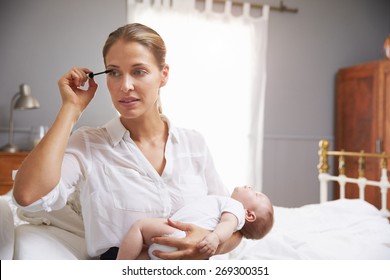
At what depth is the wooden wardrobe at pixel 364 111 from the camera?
2455 millimetres

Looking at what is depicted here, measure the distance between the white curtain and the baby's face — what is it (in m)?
1.07

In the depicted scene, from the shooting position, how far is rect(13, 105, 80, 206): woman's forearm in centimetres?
55

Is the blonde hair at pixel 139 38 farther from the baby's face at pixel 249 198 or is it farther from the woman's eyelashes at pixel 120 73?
the baby's face at pixel 249 198

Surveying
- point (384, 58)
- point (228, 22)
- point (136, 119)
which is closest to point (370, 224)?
point (136, 119)

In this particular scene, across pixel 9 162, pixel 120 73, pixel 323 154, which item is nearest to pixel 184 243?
pixel 120 73

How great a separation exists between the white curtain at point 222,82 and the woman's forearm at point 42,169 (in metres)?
1.23

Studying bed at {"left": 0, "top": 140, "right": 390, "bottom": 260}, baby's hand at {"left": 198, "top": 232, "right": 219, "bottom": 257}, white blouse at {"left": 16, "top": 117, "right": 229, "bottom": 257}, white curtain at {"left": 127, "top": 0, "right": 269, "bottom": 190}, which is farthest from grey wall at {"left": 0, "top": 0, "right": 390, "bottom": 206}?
baby's hand at {"left": 198, "top": 232, "right": 219, "bottom": 257}

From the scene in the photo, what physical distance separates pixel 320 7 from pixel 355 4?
15.2 inches

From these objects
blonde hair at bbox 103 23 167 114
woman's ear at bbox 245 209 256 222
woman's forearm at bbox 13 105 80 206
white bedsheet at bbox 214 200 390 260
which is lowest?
white bedsheet at bbox 214 200 390 260

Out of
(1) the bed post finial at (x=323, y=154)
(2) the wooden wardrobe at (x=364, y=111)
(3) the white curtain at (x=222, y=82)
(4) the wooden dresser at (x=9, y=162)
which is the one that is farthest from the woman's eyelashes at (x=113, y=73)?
(2) the wooden wardrobe at (x=364, y=111)

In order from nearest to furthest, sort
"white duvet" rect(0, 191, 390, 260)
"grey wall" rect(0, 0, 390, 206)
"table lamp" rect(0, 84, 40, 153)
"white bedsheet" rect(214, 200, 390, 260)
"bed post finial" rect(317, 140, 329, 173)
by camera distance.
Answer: "white duvet" rect(0, 191, 390, 260) → "white bedsheet" rect(214, 200, 390, 260) → "table lamp" rect(0, 84, 40, 153) → "bed post finial" rect(317, 140, 329, 173) → "grey wall" rect(0, 0, 390, 206)

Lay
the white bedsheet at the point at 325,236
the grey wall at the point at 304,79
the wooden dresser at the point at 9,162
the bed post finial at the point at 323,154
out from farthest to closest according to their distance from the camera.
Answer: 1. the grey wall at the point at 304,79
2. the bed post finial at the point at 323,154
3. the wooden dresser at the point at 9,162
4. the white bedsheet at the point at 325,236

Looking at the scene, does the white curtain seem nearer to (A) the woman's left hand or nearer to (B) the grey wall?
(B) the grey wall
